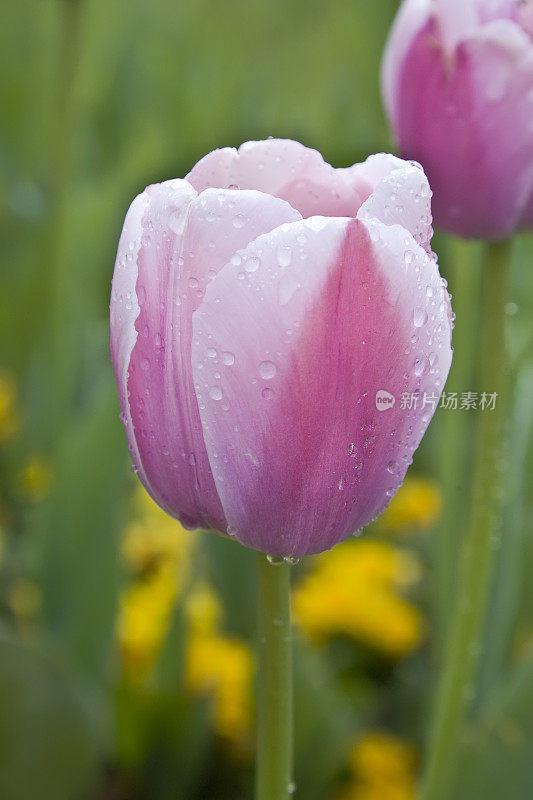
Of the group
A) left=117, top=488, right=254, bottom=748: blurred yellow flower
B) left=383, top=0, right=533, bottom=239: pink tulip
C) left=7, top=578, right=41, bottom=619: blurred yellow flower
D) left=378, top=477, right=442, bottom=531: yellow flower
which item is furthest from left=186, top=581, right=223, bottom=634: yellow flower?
left=383, top=0, right=533, bottom=239: pink tulip

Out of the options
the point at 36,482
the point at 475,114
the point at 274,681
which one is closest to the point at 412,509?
the point at 36,482

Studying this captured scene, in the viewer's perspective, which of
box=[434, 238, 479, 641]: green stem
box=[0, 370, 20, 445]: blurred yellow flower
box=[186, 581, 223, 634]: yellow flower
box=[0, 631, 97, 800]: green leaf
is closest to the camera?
box=[0, 631, 97, 800]: green leaf

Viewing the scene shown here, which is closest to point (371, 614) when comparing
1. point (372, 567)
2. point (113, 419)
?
point (372, 567)

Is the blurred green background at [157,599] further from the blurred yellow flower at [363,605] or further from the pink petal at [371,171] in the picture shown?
the pink petal at [371,171]

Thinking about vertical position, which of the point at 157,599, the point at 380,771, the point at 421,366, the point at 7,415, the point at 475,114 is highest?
the point at 475,114

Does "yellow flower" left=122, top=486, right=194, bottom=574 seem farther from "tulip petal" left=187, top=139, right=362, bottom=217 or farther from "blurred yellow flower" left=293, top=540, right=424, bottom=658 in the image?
"tulip petal" left=187, top=139, right=362, bottom=217

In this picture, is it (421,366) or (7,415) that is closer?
(421,366)

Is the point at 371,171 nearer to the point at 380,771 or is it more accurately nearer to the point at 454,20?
the point at 454,20
